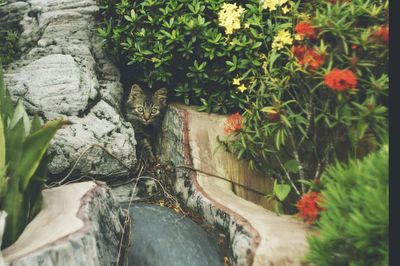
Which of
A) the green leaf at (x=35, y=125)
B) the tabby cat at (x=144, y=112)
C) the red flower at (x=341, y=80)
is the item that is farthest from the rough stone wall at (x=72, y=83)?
the red flower at (x=341, y=80)

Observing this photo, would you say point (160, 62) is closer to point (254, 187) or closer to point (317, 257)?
point (254, 187)

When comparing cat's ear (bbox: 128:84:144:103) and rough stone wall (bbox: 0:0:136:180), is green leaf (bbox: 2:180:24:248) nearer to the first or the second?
rough stone wall (bbox: 0:0:136:180)

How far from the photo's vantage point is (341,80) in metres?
2.80

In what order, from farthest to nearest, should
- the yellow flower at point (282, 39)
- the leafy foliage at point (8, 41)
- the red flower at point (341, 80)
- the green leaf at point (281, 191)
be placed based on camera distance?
the leafy foliage at point (8, 41) < the yellow flower at point (282, 39) < the green leaf at point (281, 191) < the red flower at point (341, 80)

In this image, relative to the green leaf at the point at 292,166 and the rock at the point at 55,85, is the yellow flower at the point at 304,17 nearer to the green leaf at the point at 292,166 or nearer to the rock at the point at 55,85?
the green leaf at the point at 292,166

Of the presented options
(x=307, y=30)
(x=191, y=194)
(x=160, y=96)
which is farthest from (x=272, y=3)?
(x=191, y=194)

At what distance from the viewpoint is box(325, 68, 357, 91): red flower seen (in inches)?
109

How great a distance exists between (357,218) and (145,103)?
2815 mm

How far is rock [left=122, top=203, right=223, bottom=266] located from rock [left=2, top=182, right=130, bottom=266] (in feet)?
→ 0.54

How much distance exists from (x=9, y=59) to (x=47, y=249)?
2.80m

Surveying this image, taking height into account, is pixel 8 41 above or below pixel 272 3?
below

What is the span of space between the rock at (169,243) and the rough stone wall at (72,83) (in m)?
0.70

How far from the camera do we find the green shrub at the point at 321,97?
279cm

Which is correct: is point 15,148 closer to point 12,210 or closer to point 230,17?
point 12,210
